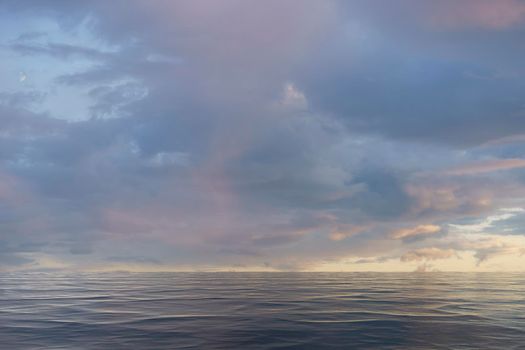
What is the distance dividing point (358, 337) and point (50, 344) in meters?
18.5

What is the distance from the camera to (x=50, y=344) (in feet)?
76.9

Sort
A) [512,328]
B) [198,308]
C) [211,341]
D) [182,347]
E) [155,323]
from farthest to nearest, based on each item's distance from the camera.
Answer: [198,308] → [155,323] → [512,328] → [211,341] → [182,347]

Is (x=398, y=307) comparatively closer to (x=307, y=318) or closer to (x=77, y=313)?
(x=307, y=318)

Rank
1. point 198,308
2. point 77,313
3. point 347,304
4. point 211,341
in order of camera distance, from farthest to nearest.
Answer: point 347,304, point 198,308, point 77,313, point 211,341

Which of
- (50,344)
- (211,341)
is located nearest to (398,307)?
(211,341)

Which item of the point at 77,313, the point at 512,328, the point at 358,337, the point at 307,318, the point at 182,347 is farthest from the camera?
the point at 77,313

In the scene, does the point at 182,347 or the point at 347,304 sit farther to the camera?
the point at 347,304

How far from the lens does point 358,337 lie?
998 inches

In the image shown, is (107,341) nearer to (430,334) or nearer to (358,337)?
(358,337)

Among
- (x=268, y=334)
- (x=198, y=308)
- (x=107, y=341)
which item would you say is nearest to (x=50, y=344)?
(x=107, y=341)

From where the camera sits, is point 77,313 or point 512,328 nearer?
point 512,328

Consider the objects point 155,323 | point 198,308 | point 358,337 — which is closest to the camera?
point 358,337

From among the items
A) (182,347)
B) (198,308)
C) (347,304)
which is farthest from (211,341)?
(347,304)

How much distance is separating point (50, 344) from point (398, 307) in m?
31.6
